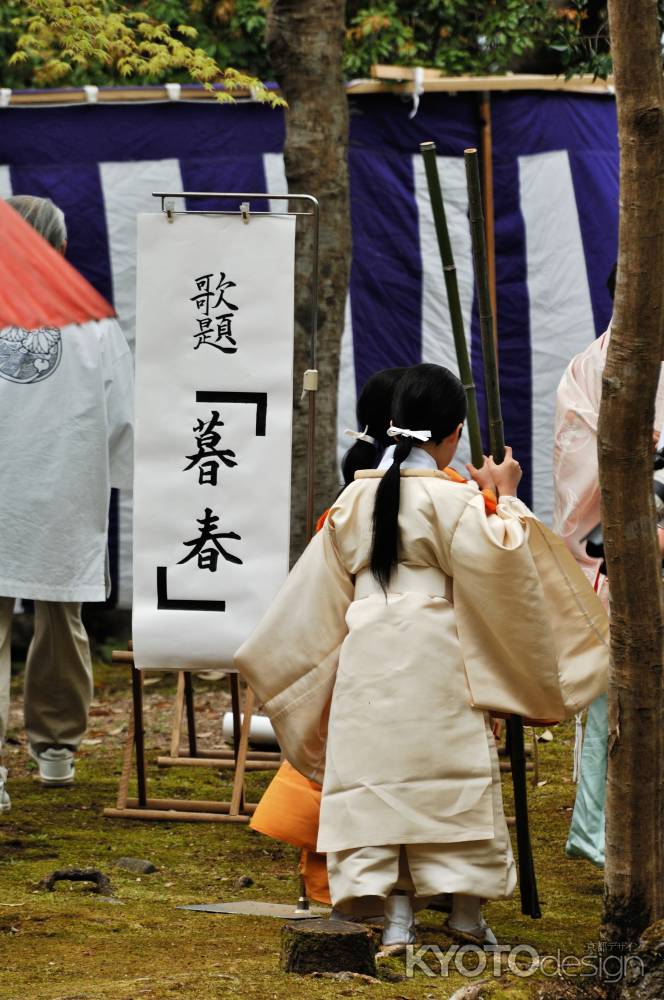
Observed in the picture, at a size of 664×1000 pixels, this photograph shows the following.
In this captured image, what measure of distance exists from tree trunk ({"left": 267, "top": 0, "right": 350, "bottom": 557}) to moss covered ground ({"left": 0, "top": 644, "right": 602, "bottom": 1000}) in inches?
85.6

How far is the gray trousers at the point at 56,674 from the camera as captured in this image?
595cm

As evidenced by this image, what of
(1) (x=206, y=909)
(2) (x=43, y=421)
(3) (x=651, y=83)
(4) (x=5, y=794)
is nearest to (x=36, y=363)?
(2) (x=43, y=421)

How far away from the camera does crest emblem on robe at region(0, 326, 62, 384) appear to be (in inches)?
222

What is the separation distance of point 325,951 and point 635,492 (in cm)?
140

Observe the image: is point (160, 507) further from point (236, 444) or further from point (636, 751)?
point (636, 751)

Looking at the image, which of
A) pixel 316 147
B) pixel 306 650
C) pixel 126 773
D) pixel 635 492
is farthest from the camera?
pixel 316 147

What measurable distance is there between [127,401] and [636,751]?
3127mm

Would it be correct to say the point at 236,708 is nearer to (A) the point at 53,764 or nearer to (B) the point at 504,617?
(A) the point at 53,764

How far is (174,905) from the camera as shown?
175 inches

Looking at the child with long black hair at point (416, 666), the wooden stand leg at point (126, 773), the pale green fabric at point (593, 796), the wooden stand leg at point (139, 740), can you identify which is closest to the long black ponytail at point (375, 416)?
the child with long black hair at point (416, 666)

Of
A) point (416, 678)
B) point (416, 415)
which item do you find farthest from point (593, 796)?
point (416, 415)

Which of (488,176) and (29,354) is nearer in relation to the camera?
(29,354)

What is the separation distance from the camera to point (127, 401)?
5945 millimetres

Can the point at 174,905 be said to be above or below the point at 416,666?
below
